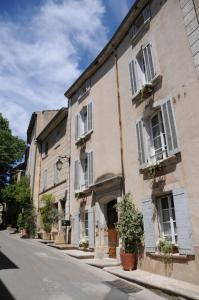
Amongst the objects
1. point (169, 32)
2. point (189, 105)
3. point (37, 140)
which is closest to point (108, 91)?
point (169, 32)

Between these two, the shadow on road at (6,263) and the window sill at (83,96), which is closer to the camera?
the shadow on road at (6,263)

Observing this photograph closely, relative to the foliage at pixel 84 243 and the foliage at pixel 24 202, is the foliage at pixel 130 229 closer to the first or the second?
the foliage at pixel 84 243

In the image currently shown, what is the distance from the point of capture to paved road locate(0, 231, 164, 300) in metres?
5.86

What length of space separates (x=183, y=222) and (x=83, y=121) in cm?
910

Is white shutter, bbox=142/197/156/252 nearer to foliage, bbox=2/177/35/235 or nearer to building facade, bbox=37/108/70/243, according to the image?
building facade, bbox=37/108/70/243

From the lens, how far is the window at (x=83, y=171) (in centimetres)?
1296

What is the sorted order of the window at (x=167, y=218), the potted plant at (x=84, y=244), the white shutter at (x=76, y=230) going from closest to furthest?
the window at (x=167, y=218) < the potted plant at (x=84, y=244) < the white shutter at (x=76, y=230)

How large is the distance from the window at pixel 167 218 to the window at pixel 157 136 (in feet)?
3.89

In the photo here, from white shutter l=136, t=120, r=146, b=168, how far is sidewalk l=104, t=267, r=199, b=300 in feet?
10.6

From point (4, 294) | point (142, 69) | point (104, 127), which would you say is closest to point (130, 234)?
point (4, 294)

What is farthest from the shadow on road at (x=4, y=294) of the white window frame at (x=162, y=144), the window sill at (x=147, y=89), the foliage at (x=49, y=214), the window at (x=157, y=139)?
the foliage at (x=49, y=214)

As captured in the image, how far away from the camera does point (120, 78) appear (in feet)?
38.8

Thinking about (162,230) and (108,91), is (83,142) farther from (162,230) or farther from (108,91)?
(162,230)

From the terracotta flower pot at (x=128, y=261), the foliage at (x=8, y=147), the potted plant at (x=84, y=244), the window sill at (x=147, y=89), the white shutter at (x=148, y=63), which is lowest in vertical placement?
the terracotta flower pot at (x=128, y=261)
